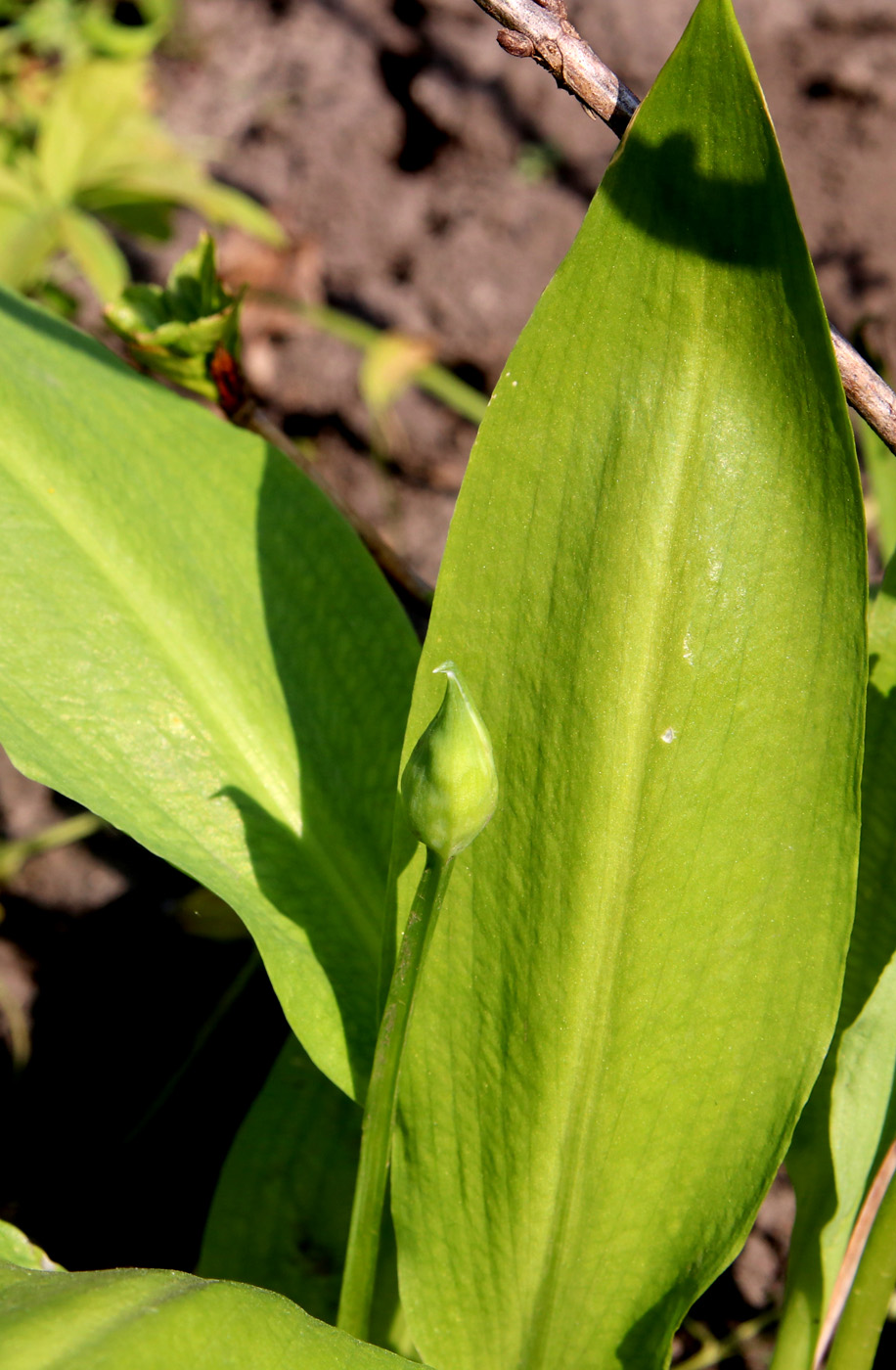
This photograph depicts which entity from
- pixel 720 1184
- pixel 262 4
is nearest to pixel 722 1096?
pixel 720 1184

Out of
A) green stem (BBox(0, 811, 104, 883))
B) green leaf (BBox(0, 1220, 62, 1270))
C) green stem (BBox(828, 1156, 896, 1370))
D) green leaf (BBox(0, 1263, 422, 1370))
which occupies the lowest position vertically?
green stem (BBox(0, 811, 104, 883))

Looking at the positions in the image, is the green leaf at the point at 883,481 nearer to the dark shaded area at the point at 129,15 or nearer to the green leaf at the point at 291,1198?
the green leaf at the point at 291,1198

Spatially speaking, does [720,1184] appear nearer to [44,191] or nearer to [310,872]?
[310,872]

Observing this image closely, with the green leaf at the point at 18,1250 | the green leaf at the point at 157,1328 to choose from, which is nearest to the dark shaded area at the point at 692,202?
the green leaf at the point at 157,1328

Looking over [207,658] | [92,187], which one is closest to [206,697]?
[207,658]

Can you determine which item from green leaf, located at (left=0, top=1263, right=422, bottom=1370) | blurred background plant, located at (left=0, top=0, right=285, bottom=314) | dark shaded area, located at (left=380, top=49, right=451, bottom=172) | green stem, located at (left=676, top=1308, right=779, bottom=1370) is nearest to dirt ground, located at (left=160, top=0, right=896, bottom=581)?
dark shaded area, located at (left=380, top=49, right=451, bottom=172)

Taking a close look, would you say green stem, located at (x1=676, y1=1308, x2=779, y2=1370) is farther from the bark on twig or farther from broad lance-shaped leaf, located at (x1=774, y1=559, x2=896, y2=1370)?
the bark on twig

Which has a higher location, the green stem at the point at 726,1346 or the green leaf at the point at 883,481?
the green leaf at the point at 883,481
